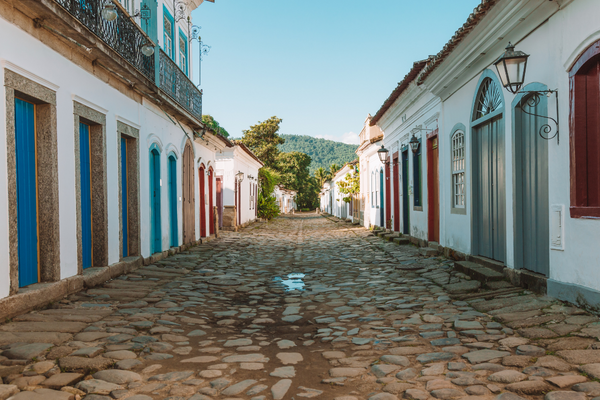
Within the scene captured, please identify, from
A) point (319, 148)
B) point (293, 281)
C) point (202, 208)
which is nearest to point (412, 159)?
point (293, 281)

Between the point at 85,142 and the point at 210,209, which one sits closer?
the point at 85,142

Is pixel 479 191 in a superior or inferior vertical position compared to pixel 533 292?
superior

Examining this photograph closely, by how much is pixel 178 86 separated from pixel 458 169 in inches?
280

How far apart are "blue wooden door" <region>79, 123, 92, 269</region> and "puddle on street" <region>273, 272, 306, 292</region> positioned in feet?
10.1

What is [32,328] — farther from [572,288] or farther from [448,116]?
[448,116]

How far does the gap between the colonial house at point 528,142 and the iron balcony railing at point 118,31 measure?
5446 mm

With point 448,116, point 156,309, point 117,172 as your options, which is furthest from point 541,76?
point 117,172

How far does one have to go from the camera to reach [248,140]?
4688 centimetres

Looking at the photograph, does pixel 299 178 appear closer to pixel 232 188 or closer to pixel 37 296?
pixel 232 188

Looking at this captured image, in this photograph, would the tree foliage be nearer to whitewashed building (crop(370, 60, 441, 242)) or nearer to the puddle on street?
whitewashed building (crop(370, 60, 441, 242))

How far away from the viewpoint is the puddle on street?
24.6ft

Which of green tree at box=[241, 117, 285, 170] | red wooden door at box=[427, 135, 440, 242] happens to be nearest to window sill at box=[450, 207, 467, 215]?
red wooden door at box=[427, 135, 440, 242]

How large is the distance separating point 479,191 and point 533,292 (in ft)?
9.01

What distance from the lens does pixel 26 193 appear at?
569 centimetres
